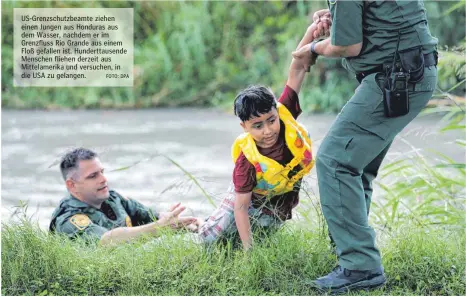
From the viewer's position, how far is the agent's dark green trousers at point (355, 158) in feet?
13.9

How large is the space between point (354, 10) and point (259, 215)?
139 centimetres

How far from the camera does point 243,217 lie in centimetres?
465

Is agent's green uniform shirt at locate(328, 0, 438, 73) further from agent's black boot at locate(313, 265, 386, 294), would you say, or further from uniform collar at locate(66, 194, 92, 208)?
uniform collar at locate(66, 194, 92, 208)

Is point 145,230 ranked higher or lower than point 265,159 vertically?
lower

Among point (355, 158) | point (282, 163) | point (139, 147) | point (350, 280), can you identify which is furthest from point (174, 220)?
point (139, 147)

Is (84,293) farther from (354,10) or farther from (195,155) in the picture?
(195,155)

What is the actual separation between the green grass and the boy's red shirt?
0.17 metres

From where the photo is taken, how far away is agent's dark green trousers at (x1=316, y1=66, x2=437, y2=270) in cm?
422

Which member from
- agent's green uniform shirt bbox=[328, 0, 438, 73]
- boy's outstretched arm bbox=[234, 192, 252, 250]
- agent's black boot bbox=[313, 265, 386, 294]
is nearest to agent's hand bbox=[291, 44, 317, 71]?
agent's green uniform shirt bbox=[328, 0, 438, 73]

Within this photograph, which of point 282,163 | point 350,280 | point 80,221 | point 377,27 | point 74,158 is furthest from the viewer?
point 74,158

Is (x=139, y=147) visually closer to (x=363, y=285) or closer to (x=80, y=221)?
(x=80, y=221)

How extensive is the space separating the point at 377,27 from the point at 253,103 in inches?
32.1

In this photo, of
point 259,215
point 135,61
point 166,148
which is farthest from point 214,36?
point 259,215

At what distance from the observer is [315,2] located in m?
13.4
